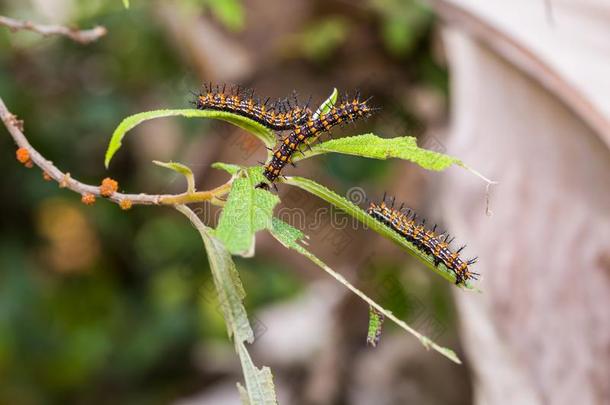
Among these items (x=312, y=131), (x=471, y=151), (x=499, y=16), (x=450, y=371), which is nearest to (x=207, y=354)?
(x=450, y=371)

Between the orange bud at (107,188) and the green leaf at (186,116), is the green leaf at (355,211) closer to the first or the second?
the green leaf at (186,116)

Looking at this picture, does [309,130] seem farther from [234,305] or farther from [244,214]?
[234,305]

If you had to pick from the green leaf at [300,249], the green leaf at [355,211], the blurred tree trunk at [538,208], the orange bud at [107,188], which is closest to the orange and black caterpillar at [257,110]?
the green leaf at [355,211]

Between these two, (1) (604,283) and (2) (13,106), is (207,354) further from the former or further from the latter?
(1) (604,283)

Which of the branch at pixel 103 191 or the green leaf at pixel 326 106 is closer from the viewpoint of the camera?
the branch at pixel 103 191

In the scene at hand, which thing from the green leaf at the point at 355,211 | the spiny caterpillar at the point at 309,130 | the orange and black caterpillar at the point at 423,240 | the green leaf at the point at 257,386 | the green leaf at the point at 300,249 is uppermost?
the spiny caterpillar at the point at 309,130

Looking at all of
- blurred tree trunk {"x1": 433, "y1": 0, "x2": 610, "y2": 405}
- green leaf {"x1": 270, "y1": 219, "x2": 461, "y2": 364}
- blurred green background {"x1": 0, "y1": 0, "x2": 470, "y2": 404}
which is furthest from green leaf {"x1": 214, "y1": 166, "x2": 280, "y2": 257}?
blurred green background {"x1": 0, "y1": 0, "x2": 470, "y2": 404}
